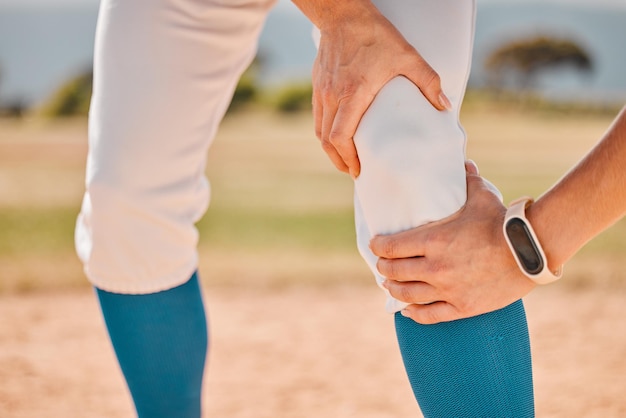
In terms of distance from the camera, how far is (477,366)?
0.72 m

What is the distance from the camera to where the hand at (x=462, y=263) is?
71 cm

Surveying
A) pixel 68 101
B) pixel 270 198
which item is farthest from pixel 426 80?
pixel 68 101

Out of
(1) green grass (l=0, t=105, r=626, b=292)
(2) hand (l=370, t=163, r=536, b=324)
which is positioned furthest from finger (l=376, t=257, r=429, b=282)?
(1) green grass (l=0, t=105, r=626, b=292)

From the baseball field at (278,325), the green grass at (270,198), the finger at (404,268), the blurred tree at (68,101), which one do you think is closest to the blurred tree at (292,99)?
the green grass at (270,198)

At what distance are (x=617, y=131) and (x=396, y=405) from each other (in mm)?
1133

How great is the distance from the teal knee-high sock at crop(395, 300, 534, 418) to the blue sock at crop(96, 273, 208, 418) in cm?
40

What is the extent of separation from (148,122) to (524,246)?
49cm

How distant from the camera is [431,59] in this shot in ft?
2.48

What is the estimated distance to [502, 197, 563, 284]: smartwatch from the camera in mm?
696

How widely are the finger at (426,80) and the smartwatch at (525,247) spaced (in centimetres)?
14

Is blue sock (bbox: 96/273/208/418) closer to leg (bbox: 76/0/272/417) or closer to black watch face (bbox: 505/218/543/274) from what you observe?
leg (bbox: 76/0/272/417)

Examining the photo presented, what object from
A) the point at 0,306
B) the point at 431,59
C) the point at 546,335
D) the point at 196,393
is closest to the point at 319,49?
the point at 431,59

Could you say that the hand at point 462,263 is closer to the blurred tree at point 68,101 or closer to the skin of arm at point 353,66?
the skin of arm at point 353,66

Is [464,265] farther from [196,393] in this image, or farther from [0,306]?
[0,306]
